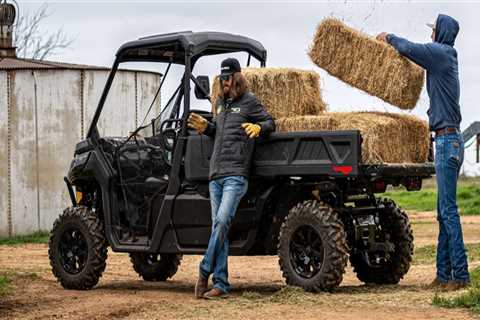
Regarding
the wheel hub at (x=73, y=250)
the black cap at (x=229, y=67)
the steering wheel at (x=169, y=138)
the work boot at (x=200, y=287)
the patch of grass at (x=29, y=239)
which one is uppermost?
the black cap at (x=229, y=67)

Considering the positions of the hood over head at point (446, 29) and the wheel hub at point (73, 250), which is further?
the wheel hub at point (73, 250)

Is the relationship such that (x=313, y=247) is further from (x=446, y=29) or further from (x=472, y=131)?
(x=472, y=131)

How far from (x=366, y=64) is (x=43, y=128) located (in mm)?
11636

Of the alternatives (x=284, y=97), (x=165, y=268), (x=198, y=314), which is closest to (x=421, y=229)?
(x=165, y=268)

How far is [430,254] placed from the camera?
1783cm

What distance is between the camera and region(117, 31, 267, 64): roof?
46.0 ft

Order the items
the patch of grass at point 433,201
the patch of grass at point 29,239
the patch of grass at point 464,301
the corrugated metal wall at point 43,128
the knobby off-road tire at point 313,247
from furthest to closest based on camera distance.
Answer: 1. the patch of grass at point 433,201
2. the corrugated metal wall at point 43,128
3. the patch of grass at point 29,239
4. the knobby off-road tire at point 313,247
5. the patch of grass at point 464,301

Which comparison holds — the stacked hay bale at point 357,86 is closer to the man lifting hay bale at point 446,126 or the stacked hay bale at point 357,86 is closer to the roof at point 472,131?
the man lifting hay bale at point 446,126

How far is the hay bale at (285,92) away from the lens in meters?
13.4

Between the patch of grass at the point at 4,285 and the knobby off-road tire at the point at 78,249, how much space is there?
0.57 meters

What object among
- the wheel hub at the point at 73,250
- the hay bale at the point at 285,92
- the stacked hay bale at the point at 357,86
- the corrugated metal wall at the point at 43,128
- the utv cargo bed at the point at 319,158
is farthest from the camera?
the corrugated metal wall at the point at 43,128

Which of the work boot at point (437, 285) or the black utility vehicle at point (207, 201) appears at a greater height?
the black utility vehicle at point (207, 201)

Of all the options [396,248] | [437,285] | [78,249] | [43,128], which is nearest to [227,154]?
[396,248]

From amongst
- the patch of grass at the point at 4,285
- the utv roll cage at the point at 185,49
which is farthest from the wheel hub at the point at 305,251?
the patch of grass at the point at 4,285
